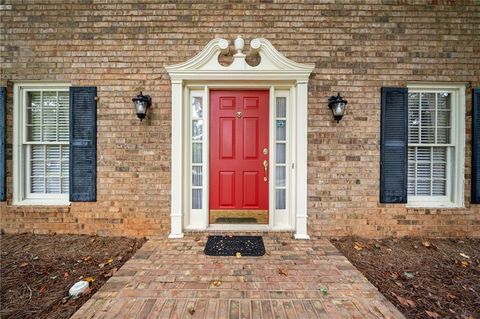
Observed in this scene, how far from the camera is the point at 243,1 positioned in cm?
329

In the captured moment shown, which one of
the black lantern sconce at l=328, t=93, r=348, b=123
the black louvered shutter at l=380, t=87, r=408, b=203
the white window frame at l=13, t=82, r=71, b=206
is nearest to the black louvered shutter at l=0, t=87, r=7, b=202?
the white window frame at l=13, t=82, r=71, b=206

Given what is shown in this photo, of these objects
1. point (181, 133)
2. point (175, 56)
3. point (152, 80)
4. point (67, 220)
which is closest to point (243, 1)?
point (175, 56)

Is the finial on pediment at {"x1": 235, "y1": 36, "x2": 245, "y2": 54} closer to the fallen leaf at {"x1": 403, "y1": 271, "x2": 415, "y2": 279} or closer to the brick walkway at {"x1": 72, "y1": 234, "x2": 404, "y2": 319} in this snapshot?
the brick walkway at {"x1": 72, "y1": 234, "x2": 404, "y2": 319}

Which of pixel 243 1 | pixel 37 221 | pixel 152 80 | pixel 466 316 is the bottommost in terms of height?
pixel 466 316

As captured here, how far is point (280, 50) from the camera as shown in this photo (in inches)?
130

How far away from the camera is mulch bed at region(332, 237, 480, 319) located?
6.61ft

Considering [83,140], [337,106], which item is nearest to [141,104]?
[83,140]

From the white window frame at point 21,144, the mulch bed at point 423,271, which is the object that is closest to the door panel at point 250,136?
the mulch bed at point 423,271

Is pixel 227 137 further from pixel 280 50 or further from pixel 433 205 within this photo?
pixel 433 205

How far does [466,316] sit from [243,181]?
258 centimetres

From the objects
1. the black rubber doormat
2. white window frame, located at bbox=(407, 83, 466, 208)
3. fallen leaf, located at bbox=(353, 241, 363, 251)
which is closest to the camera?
the black rubber doormat

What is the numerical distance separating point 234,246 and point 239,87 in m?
2.21

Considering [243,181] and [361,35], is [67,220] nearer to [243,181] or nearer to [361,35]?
[243,181]

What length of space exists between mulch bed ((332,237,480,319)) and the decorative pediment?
247 cm
